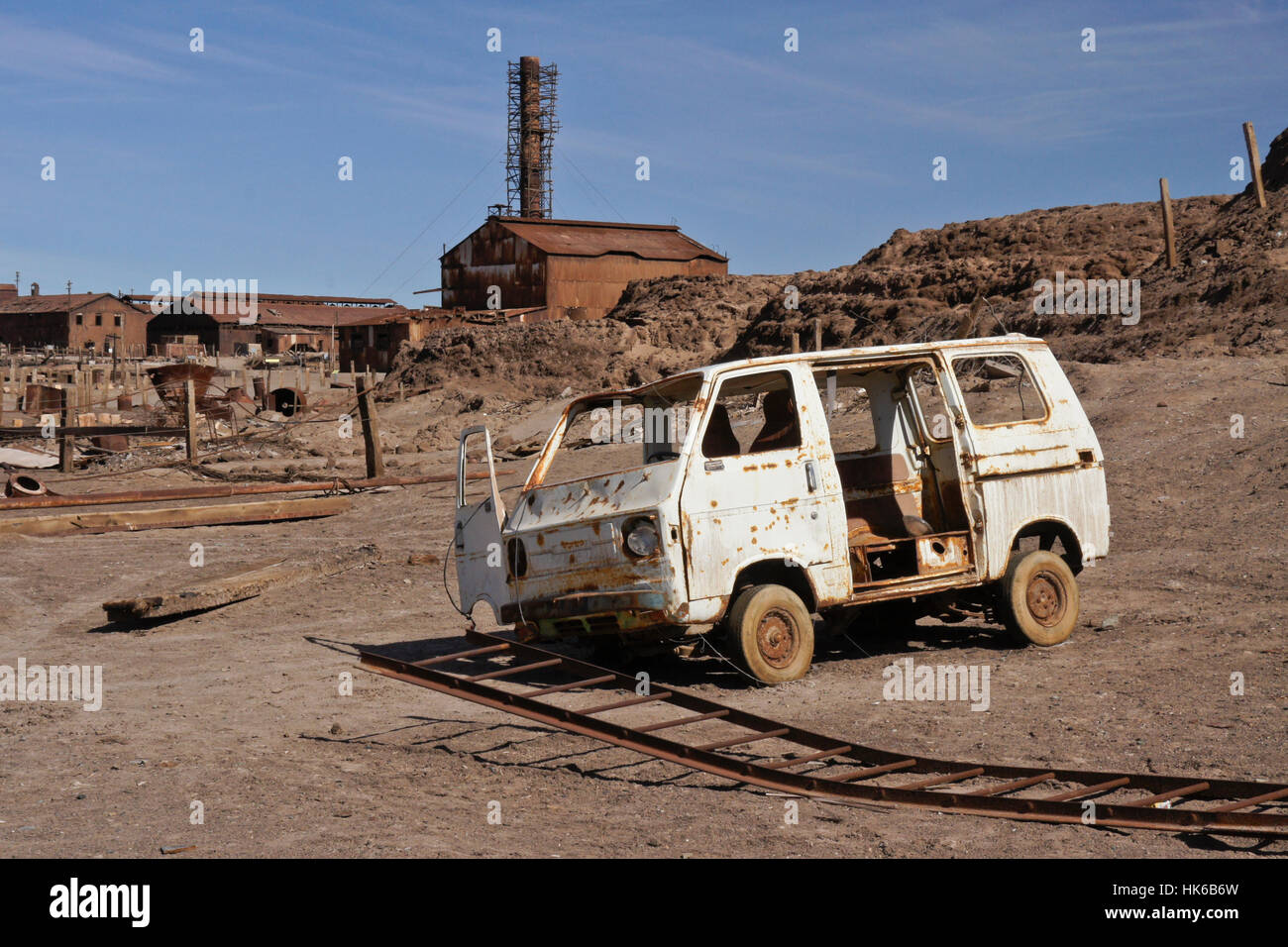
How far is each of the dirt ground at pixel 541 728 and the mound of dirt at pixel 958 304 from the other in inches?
130

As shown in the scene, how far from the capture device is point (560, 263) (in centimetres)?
5316

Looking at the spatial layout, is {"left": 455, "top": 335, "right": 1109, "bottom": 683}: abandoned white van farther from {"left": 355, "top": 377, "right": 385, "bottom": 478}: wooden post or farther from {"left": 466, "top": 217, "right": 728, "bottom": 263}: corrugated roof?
{"left": 466, "top": 217, "right": 728, "bottom": 263}: corrugated roof

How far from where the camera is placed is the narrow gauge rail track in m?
5.22

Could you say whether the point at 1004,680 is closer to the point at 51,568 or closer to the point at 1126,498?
the point at 1126,498

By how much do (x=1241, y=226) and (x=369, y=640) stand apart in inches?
852

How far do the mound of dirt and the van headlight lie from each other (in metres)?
4.60

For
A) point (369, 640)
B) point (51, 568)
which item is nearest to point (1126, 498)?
point (369, 640)

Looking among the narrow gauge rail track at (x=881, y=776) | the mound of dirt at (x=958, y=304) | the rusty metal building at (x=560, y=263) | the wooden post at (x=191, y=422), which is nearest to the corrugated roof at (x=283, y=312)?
the rusty metal building at (x=560, y=263)

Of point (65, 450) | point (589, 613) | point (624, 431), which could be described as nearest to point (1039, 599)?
point (589, 613)

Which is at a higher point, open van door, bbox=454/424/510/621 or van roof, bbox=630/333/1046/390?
van roof, bbox=630/333/1046/390

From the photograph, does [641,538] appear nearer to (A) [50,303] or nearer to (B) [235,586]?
(B) [235,586]

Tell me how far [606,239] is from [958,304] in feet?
87.7

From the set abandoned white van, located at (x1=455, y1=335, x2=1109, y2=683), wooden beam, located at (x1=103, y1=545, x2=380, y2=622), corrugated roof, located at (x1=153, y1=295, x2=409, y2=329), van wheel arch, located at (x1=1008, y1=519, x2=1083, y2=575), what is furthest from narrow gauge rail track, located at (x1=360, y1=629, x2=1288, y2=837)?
corrugated roof, located at (x1=153, y1=295, x2=409, y2=329)

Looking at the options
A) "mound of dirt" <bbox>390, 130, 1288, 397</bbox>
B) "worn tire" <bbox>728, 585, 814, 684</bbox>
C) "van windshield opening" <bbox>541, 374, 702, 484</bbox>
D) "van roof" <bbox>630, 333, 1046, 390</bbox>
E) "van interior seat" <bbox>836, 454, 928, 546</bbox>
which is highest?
"mound of dirt" <bbox>390, 130, 1288, 397</bbox>
